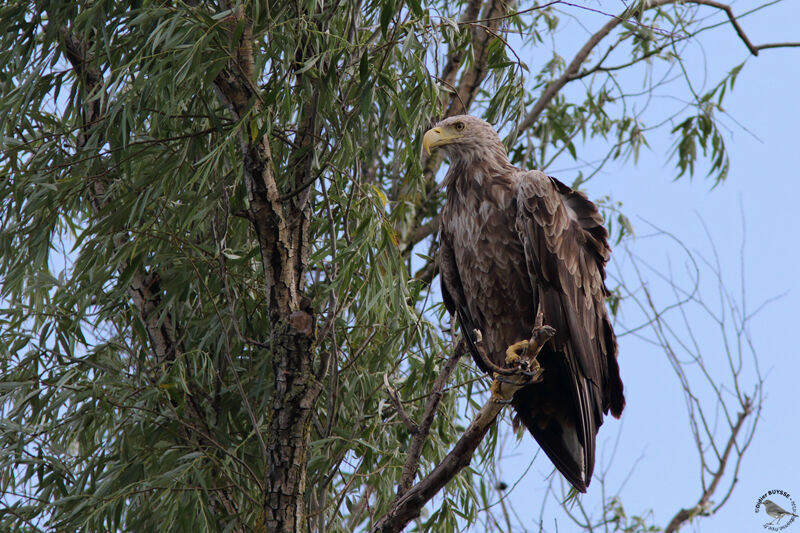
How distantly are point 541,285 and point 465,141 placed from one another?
89cm

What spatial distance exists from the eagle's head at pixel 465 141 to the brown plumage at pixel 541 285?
1 cm

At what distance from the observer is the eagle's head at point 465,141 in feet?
12.6

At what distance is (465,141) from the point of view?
3.90 m

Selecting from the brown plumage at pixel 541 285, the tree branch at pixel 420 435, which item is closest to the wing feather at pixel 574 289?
the brown plumage at pixel 541 285

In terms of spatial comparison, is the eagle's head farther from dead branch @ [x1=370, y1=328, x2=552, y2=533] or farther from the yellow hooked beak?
dead branch @ [x1=370, y1=328, x2=552, y2=533]

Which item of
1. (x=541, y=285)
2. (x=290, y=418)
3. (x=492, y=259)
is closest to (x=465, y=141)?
(x=492, y=259)

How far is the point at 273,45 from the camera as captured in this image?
3480mm

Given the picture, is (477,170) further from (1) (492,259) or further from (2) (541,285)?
(2) (541,285)

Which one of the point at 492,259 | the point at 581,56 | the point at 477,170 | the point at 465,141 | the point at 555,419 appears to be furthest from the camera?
the point at 581,56

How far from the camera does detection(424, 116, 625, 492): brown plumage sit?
3346 millimetres

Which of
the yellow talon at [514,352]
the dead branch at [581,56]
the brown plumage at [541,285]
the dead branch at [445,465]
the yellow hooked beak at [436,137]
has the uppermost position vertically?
the dead branch at [581,56]

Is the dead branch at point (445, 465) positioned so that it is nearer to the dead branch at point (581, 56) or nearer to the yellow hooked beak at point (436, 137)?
the yellow hooked beak at point (436, 137)

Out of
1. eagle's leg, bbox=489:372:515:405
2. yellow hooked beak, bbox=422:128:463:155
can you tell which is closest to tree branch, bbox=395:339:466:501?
eagle's leg, bbox=489:372:515:405

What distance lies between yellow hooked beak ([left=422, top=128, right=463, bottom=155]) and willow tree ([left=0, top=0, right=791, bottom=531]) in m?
0.06
